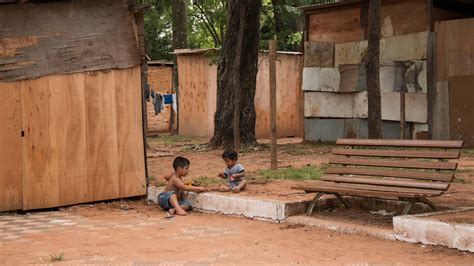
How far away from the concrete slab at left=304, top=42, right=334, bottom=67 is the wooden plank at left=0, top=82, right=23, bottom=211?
10.4 meters

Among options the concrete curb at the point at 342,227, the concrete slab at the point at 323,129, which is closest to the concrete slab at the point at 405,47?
the concrete slab at the point at 323,129

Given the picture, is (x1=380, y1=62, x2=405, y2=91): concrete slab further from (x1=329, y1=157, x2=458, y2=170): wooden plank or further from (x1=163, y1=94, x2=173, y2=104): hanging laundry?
(x1=163, y1=94, x2=173, y2=104): hanging laundry

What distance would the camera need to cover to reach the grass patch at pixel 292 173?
32.8 feet

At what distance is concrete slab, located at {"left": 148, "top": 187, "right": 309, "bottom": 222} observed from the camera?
24.7 ft

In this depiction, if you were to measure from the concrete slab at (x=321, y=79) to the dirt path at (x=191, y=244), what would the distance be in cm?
974

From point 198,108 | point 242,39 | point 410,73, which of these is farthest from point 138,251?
point 198,108

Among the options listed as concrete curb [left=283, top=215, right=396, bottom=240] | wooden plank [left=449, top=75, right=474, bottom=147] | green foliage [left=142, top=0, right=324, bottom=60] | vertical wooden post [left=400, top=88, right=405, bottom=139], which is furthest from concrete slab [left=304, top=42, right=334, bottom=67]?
concrete curb [left=283, top=215, right=396, bottom=240]

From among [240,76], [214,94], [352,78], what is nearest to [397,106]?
[352,78]

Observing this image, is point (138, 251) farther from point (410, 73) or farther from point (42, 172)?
point (410, 73)

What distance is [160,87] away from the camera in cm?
2394

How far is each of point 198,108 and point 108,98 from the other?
44.2 feet

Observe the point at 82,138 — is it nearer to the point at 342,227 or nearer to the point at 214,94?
the point at 342,227

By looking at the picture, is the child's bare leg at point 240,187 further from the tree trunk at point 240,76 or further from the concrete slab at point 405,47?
the concrete slab at point 405,47

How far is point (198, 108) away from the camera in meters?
22.6
